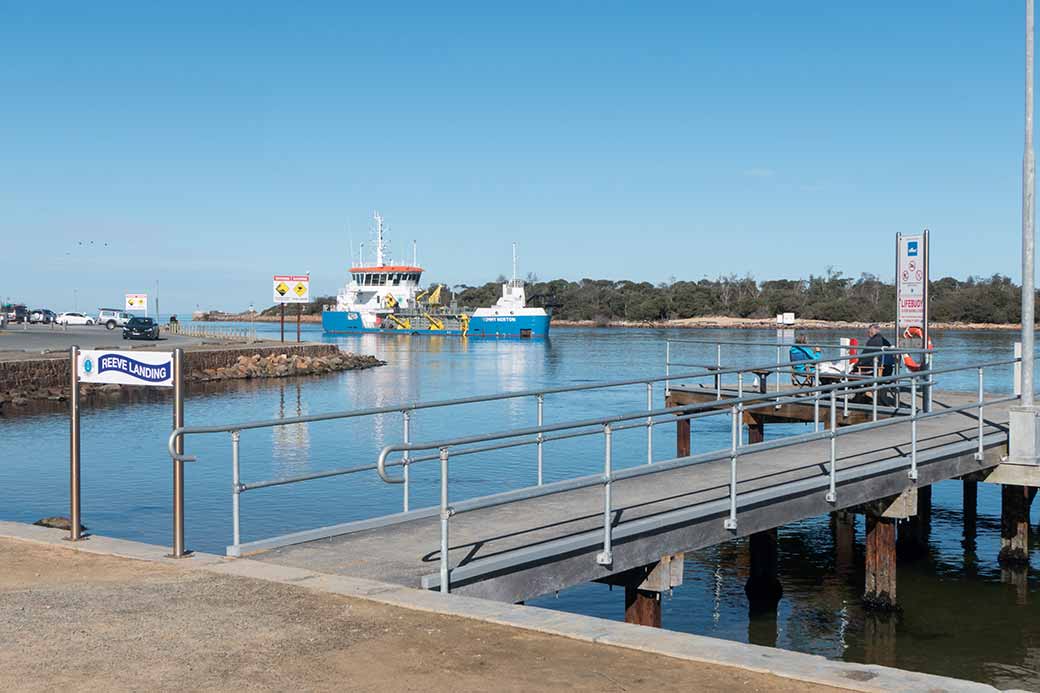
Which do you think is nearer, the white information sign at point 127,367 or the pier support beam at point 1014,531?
the white information sign at point 127,367

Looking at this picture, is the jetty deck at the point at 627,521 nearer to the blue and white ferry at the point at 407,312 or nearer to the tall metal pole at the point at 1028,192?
the tall metal pole at the point at 1028,192

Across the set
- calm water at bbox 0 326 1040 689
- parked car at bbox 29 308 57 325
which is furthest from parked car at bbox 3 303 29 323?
calm water at bbox 0 326 1040 689

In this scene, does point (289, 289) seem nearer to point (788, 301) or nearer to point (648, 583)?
point (648, 583)

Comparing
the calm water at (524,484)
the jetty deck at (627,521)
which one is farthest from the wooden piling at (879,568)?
the jetty deck at (627,521)

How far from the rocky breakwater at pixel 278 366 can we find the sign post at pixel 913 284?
36.2 metres

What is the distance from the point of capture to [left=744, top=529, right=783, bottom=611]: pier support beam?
1417cm

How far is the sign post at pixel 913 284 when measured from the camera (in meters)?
17.5

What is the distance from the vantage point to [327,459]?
85.0 feet

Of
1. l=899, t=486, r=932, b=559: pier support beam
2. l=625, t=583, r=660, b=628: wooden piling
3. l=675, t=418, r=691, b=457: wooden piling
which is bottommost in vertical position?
l=899, t=486, r=932, b=559: pier support beam

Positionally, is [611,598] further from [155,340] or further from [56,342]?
[155,340]

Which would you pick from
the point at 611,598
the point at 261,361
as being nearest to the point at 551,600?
the point at 611,598

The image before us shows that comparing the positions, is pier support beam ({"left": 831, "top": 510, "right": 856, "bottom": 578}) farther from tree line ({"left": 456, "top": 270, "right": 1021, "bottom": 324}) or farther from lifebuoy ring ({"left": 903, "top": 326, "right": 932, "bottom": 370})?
tree line ({"left": 456, "top": 270, "right": 1021, "bottom": 324})

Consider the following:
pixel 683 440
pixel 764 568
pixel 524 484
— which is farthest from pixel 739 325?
pixel 764 568

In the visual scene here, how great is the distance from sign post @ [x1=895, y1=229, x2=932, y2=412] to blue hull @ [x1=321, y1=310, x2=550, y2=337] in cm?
9677
